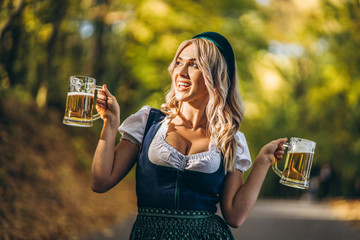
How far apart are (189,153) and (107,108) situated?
422 millimetres

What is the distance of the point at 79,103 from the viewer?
2.52m

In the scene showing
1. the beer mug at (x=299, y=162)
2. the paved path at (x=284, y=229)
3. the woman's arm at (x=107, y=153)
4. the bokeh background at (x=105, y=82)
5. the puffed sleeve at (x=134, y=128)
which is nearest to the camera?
the woman's arm at (x=107, y=153)

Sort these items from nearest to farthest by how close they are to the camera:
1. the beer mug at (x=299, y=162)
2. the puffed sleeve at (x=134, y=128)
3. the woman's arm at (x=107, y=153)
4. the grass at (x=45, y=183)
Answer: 1. the woman's arm at (x=107, y=153)
2. the puffed sleeve at (x=134, y=128)
3. the beer mug at (x=299, y=162)
4. the grass at (x=45, y=183)

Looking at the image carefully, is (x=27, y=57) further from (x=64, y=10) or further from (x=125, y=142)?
(x=125, y=142)

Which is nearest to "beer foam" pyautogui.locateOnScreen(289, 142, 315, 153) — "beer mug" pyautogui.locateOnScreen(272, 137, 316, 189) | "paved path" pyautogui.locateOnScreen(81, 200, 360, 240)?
"beer mug" pyautogui.locateOnScreen(272, 137, 316, 189)

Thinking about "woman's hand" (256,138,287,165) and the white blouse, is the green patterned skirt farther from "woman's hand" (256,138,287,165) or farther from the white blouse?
"woman's hand" (256,138,287,165)

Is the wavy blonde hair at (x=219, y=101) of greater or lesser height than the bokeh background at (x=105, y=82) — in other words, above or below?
above

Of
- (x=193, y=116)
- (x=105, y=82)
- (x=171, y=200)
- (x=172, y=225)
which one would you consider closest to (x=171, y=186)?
(x=171, y=200)

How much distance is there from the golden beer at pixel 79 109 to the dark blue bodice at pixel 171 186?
1.05 feet

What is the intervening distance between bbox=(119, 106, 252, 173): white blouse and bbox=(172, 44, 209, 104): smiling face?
17cm

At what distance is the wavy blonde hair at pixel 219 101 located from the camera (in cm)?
248

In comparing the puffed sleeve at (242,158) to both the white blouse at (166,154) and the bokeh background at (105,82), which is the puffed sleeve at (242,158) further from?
the bokeh background at (105,82)

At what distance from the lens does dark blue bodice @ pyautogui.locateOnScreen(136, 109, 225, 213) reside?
2361 mm

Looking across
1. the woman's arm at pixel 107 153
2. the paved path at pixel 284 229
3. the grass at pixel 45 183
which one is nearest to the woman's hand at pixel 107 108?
the woman's arm at pixel 107 153
